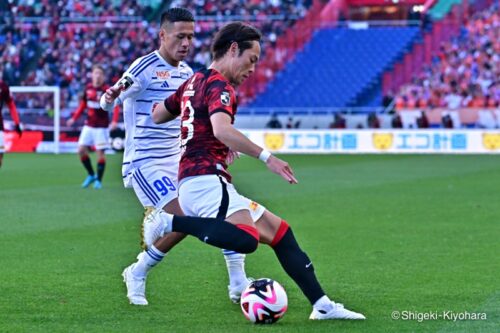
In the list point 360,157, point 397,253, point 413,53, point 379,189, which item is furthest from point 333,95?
point 397,253

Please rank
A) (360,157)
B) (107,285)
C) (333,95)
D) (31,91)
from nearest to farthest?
(107,285) < (360,157) < (31,91) < (333,95)

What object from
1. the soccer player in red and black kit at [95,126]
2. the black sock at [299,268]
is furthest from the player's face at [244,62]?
the soccer player in red and black kit at [95,126]

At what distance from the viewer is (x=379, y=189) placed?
785 inches

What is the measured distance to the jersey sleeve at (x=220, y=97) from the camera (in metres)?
6.75

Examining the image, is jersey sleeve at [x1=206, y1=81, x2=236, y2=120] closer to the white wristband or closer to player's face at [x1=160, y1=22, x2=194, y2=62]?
the white wristband

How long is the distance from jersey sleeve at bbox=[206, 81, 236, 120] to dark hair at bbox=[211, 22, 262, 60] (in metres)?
0.28

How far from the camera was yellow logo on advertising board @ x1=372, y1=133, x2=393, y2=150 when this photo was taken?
3447 cm

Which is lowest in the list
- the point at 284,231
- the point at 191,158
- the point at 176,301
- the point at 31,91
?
the point at 176,301

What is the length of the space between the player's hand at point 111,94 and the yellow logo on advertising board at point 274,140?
2674cm

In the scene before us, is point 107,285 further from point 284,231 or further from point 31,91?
point 31,91

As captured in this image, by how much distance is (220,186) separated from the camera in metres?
6.97

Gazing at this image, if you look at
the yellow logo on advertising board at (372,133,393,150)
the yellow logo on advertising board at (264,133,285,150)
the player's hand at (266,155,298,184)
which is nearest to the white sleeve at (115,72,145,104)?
the player's hand at (266,155,298,184)

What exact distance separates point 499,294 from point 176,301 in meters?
2.46

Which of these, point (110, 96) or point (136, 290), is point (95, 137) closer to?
point (110, 96)
